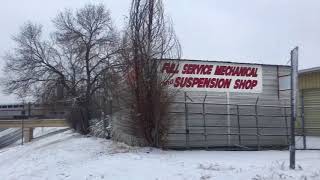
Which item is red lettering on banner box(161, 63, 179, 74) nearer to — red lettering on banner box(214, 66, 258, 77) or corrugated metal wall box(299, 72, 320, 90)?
red lettering on banner box(214, 66, 258, 77)

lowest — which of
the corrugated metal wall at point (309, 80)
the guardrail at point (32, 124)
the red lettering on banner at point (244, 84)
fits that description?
the guardrail at point (32, 124)

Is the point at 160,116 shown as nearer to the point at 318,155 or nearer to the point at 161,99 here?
the point at 161,99

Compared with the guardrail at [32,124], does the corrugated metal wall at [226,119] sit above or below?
above

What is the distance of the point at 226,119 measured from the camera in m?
24.9

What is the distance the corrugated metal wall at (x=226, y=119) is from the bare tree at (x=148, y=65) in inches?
46.4

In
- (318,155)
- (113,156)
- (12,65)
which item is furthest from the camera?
(12,65)

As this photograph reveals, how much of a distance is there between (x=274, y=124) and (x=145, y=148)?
7.87 meters

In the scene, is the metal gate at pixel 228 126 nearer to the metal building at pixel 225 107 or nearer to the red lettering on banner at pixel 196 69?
the metal building at pixel 225 107

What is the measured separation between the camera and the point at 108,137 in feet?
99.0

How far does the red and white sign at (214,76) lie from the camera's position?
23.5 meters

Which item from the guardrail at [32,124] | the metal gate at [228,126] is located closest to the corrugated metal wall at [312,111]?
the metal gate at [228,126]

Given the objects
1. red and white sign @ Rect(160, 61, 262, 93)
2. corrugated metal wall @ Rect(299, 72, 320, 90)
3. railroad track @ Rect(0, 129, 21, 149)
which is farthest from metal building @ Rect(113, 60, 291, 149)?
railroad track @ Rect(0, 129, 21, 149)

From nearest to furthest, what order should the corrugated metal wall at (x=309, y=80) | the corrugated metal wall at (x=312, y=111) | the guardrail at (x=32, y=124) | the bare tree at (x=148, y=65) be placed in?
the bare tree at (x=148, y=65) → the corrugated metal wall at (x=309, y=80) → the corrugated metal wall at (x=312, y=111) → the guardrail at (x=32, y=124)

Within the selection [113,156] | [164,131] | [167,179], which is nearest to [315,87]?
[164,131]
